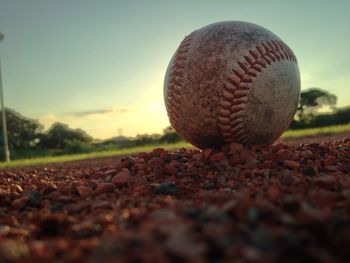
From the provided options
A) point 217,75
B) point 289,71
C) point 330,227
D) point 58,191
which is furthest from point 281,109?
point 330,227

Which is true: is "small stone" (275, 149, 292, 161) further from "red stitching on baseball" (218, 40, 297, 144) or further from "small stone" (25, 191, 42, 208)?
"small stone" (25, 191, 42, 208)

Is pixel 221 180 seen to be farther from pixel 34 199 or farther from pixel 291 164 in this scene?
pixel 34 199

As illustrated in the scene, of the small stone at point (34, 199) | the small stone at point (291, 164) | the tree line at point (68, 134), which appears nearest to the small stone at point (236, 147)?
the small stone at point (291, 164)

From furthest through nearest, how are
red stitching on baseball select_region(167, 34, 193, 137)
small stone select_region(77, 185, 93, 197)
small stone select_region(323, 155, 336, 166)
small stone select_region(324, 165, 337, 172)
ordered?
red stitching on baseball select_region(167, 34, 193, 137) → small stone select_region(323, 155, 336, 166) → small stone select_region(324, 165, 337, 172) → small stone select_region(77, 185, 93, 197)

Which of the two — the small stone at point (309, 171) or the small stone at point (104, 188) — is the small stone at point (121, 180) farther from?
the small stone at point (309, 171)

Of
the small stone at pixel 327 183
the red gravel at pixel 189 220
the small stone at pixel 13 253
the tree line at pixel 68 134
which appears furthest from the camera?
the tree line at pixel 68 134

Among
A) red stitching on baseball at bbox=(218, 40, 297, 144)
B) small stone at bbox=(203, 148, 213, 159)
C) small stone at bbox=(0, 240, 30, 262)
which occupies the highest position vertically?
red stitching on baseball at bbox=(218, 40, 297, 144)

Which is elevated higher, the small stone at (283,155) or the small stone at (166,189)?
the small stone at (283,155)

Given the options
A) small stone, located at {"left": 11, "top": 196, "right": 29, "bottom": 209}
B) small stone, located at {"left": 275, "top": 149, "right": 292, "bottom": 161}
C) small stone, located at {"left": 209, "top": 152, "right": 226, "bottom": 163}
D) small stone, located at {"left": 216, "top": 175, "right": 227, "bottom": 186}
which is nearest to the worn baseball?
small stone, located at {"left": 209, "top": 152, "right": 226, "bottom": 163}
